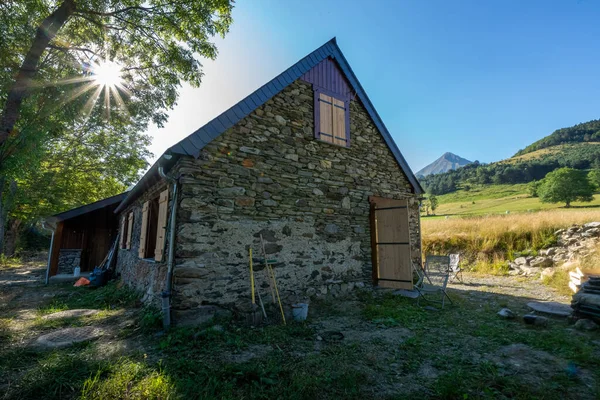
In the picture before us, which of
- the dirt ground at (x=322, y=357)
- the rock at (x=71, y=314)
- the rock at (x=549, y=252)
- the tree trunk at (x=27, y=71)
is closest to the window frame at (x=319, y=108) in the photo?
the dirt ground at (x=322, y=357)

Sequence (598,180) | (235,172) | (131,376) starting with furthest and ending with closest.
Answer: (598,180)
(235,172)
(131,376)

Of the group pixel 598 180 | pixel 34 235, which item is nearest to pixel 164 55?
pixel 34 235

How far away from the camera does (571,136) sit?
67.7m

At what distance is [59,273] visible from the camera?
11039 mm

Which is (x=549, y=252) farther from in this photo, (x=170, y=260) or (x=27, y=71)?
(x=27, y=71)

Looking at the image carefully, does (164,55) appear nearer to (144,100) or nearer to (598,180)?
(144,100)

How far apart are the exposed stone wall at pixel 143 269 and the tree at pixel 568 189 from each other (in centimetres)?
3641

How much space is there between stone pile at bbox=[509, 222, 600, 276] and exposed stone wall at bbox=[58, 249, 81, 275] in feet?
58.2

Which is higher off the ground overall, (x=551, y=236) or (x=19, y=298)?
(x=551, y=236)

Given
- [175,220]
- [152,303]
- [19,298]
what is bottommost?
[19,298]

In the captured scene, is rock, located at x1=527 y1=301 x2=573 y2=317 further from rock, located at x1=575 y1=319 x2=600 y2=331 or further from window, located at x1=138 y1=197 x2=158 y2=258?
window, located at x1=138 y1=197 x2=158 y2=258

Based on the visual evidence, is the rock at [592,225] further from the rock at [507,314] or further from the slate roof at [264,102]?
the rock at [507,314]

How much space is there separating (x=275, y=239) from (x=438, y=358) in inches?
123

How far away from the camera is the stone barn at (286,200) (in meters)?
4.45
